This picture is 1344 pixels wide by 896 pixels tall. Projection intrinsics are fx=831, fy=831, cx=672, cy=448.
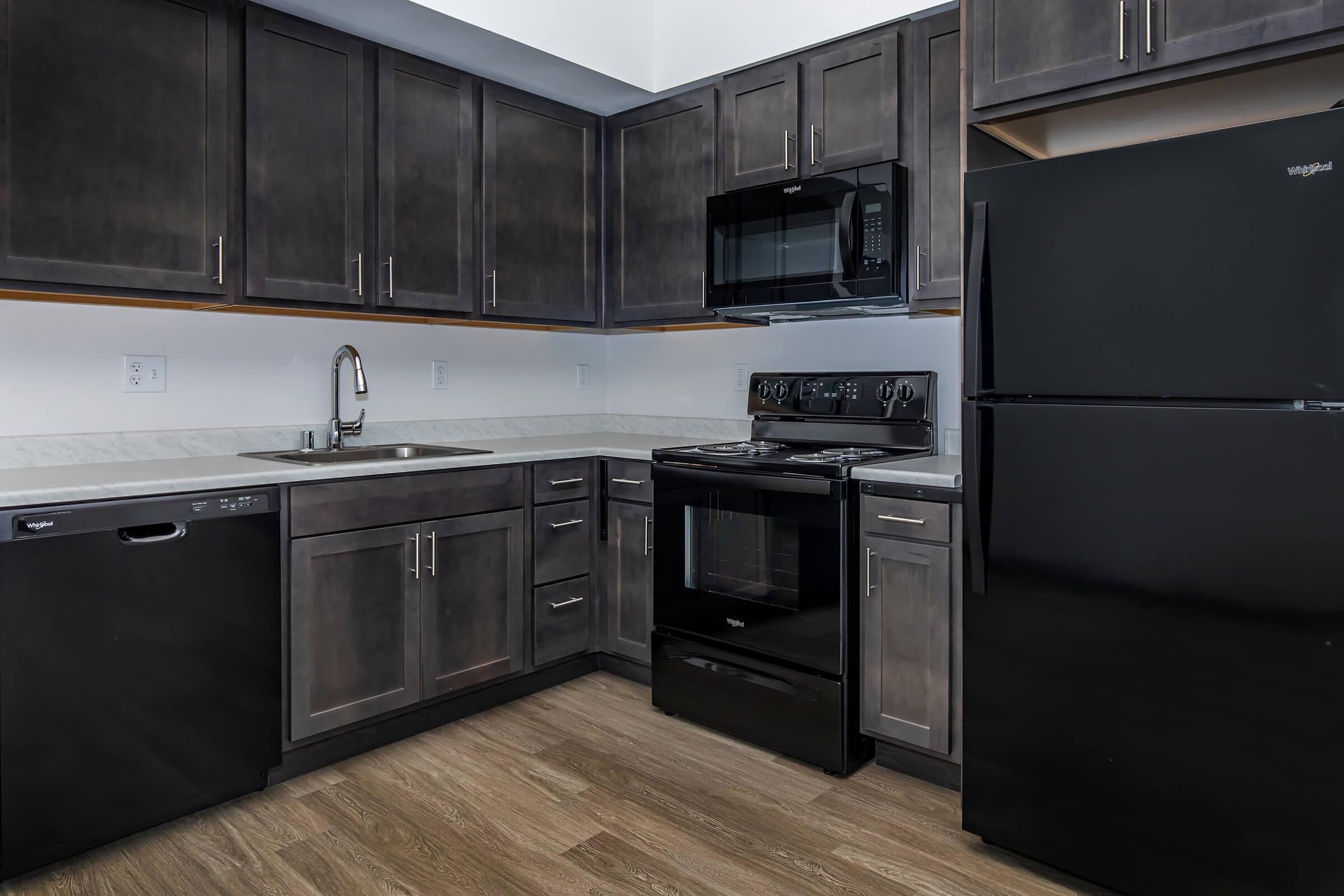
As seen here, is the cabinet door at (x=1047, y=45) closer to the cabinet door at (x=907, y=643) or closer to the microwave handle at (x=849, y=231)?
the microwave handle at (x=849, y=231)

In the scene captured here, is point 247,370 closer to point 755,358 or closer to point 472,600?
point 472,600

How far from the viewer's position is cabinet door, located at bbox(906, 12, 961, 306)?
2463 millimetres

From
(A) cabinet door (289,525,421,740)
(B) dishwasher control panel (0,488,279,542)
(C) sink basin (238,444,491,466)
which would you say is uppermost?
(C) sink basin (238,444,491,466)

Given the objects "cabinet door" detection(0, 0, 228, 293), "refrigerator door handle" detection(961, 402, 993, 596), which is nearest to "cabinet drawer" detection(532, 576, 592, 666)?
"cabinet door" detection(0, 0, 228, 293)

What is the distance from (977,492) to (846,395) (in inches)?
41.4

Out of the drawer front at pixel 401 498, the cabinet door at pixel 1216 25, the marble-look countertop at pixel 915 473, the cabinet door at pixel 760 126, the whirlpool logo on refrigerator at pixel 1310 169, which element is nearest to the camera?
the whirlpool logo on refrigerator at pixel 1310 169

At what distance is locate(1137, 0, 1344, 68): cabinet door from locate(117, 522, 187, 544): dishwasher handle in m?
2.49

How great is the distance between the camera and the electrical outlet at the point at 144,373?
8.16 ft

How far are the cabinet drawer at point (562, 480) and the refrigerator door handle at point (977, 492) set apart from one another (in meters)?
1.51

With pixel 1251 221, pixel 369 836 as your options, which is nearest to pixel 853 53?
pixel 1251 221

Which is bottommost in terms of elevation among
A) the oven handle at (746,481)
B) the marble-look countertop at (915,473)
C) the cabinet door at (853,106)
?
the oven handle at (746,481)

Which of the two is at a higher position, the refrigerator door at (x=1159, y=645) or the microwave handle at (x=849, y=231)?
the microwave handle at (x=849, y=231)

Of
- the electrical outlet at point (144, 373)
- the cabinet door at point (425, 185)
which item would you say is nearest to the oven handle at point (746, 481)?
the cabinet door at point (425, 185)

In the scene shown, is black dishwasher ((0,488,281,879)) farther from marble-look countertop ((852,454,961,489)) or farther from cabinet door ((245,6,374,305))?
marble-look countertop ((852,454,961,489))
